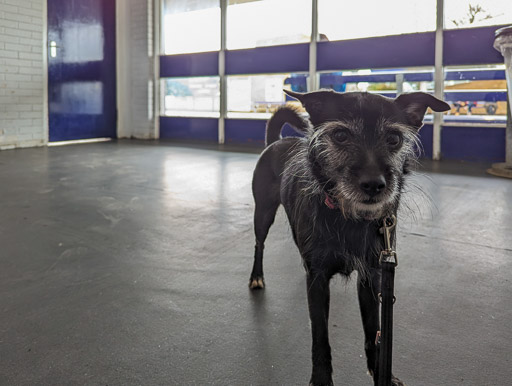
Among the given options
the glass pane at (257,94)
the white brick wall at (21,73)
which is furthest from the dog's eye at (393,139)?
the white brick wall at (21,73)

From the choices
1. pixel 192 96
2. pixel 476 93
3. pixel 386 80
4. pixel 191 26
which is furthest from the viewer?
pixel 192 96

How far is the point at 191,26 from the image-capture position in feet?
35.7

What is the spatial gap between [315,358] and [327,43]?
8314mm

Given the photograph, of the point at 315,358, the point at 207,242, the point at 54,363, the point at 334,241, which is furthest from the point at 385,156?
the point at 207,242

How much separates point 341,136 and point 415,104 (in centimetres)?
29

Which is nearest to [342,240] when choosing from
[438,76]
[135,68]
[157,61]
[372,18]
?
[438,76]

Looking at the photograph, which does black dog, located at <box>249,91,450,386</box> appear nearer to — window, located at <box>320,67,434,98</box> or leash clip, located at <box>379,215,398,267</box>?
leash clip, located at <box>379,215,398,267</box>

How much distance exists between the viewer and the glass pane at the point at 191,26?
10.6 metres

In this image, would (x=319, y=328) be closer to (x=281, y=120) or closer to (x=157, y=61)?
(x=281, y=120)

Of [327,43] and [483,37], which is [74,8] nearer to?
[327,43]

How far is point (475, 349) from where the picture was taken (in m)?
1.72

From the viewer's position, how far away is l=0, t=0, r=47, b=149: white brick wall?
348 inches

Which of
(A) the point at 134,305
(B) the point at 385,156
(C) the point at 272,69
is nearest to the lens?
(B) the point at 385,156

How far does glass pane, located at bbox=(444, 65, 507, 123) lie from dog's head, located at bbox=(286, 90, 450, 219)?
22.7 feet
